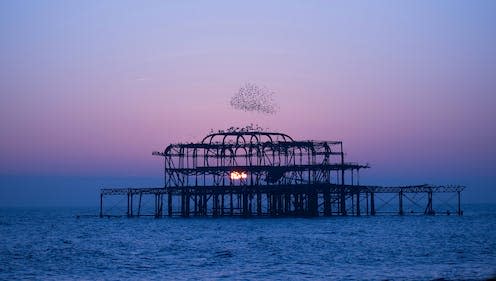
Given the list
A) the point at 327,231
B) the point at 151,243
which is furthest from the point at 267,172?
the point at 151,243

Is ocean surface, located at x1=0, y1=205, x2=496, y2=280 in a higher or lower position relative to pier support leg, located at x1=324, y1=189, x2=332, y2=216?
lower

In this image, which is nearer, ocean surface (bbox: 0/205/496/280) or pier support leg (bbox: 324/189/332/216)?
ocean surface (bbox: 0/205/496/280)

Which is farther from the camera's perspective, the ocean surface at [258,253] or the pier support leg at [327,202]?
the pier support leg at [327,202]

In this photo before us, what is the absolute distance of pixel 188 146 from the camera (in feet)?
313

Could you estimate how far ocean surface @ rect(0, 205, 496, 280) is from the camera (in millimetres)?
43906

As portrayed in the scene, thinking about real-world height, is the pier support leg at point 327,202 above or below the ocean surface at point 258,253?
above

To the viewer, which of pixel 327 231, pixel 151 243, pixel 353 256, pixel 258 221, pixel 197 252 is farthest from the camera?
pixel 258 221

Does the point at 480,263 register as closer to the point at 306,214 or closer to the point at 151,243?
the point at 151,243

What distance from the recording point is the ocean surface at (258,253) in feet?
144

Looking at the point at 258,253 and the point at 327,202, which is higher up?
the point at 327,202

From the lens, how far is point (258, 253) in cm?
5572

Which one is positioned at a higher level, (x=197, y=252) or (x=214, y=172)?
(x=214, y=172)

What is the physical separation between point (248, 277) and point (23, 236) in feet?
153

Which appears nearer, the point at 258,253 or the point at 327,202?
the point at 258,253
